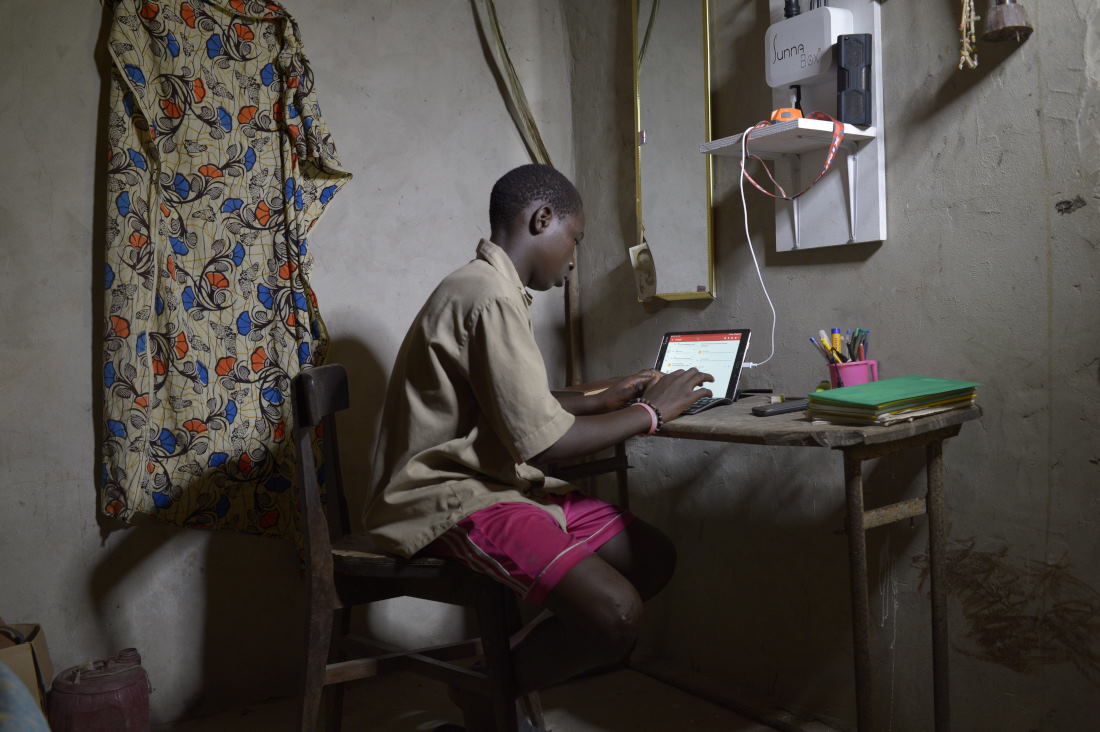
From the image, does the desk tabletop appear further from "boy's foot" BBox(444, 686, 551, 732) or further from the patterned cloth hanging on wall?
the patterned cloth hanging on wall

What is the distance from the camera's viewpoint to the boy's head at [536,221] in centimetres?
195

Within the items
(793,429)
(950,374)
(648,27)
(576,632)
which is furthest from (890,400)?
(648,27)

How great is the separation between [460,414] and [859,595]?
904 millimetres

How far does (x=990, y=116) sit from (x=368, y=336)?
6.13 feet

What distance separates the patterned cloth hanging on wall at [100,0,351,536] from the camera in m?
2.30

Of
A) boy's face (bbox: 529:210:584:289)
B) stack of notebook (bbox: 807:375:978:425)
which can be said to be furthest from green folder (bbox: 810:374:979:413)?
boy's face (bbox: 529:210:584:289)

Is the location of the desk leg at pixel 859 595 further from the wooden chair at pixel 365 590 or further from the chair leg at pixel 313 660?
the chair leg at pixel 313 660

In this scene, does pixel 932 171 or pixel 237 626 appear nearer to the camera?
pixel 932 171

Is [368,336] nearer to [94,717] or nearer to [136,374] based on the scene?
[136,374]

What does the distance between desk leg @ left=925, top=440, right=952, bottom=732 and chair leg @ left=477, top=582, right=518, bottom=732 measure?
97 cm

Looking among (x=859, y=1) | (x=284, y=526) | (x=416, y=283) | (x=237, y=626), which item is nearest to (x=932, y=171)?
(x=859, y=1)

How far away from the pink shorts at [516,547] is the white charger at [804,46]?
128 cm

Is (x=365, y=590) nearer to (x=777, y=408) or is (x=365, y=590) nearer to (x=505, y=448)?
(x=505, y=448)

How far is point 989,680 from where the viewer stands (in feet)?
6.30
